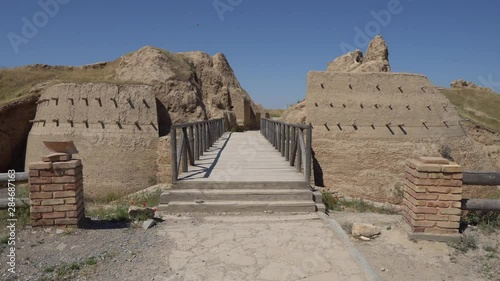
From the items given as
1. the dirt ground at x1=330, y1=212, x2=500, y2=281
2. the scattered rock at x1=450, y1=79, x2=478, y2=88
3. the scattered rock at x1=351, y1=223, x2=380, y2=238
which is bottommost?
the dirt ground at x1=330, y1=212, x2=500, y2=281

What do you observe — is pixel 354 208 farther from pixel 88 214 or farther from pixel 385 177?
pixel 385 177

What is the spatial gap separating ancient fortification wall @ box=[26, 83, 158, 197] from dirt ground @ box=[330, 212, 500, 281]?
526 inches

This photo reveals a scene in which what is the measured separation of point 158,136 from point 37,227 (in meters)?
12.2

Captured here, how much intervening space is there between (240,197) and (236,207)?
0.27 m

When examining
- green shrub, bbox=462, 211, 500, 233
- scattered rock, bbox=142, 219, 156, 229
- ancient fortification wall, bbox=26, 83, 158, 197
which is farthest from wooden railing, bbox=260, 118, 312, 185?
ancient fortification wall, bbox=26, 83, 158, 197

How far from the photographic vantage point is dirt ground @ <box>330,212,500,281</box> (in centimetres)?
377

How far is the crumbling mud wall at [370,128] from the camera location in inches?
619

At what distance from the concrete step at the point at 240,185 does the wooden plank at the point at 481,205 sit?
2.50m

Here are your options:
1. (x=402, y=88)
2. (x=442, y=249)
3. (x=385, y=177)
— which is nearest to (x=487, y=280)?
(x=442, y=249)

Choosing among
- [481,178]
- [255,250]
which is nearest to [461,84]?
[481,178]

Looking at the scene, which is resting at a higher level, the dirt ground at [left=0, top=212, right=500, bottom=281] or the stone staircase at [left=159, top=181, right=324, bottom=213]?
the stone staircase at [left=159, top=181, right=324, bottom=213]

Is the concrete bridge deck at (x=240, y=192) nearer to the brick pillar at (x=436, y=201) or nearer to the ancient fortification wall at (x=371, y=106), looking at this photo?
the brick pillar at (x=436, y=201)

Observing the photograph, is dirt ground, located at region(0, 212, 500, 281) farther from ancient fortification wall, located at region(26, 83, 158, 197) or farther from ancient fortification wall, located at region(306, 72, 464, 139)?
ancient fortification wall, located at region(26, 83, 158, 197)

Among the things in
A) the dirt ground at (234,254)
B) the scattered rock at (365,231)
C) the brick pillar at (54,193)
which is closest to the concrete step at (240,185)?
the dirt ground at (234,254)
